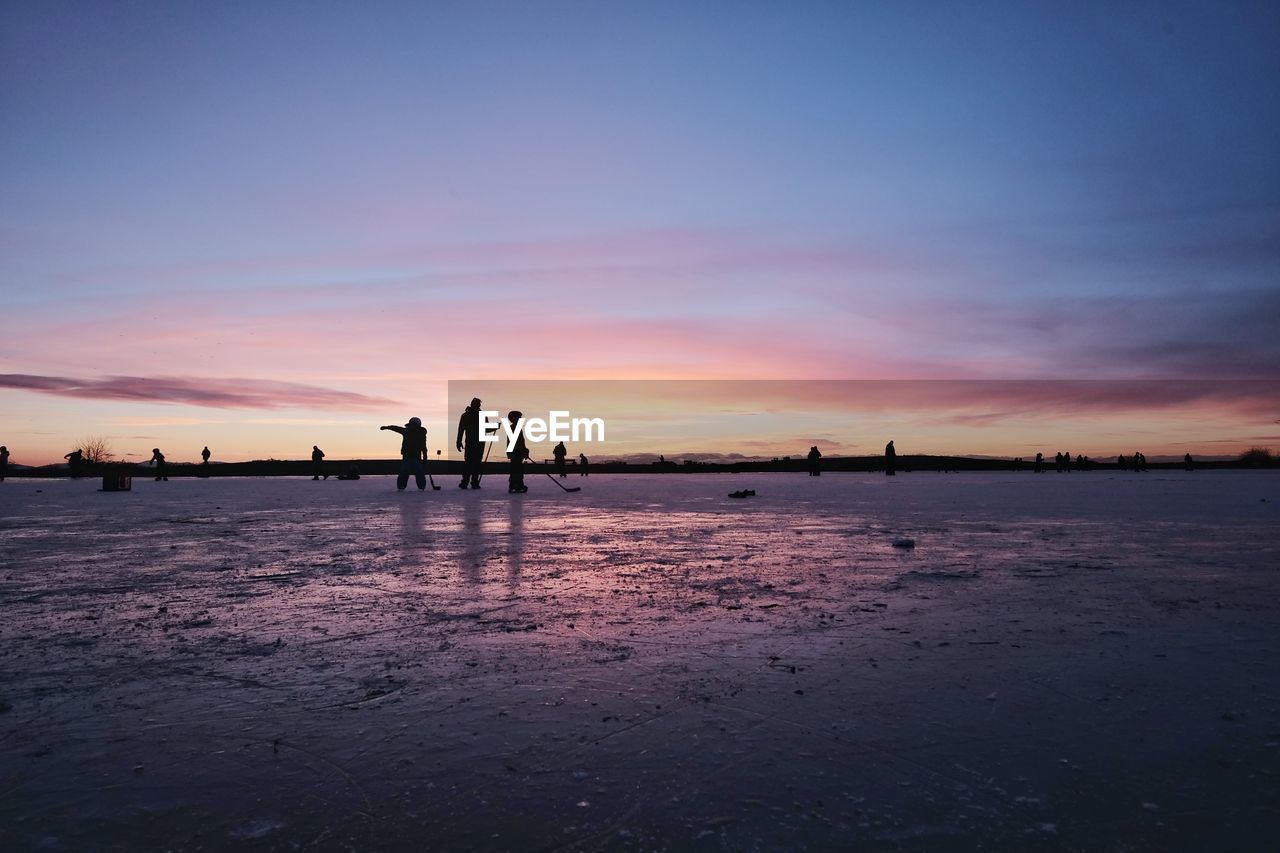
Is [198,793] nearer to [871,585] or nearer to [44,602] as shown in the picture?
[44,602]

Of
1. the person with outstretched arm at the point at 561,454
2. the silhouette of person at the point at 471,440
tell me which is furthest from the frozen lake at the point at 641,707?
the person with outstretched arm at the point at 561,454

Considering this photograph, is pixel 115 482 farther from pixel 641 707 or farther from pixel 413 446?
pixel 641 707

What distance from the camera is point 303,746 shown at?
2.54 metres

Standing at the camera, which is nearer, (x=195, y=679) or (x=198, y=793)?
(x=198, y=793)

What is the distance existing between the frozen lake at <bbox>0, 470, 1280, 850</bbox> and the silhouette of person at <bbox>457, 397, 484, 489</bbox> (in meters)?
14.6

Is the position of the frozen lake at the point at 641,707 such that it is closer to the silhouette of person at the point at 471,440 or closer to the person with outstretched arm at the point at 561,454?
the silhouette of person at the point at 471,440

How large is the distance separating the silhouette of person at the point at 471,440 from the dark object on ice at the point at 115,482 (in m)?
10.1

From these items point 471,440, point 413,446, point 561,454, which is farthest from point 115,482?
point 561,454

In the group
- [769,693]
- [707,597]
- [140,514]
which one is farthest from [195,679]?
[140,514]

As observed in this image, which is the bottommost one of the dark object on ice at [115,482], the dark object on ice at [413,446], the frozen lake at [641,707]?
the frozen lake at [641,707]

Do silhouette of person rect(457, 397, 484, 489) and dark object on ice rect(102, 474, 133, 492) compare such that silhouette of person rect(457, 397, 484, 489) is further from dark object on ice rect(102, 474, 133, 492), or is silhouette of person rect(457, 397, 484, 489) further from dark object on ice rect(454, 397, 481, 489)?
dark object on ice rect(102, 474, 133, 492)

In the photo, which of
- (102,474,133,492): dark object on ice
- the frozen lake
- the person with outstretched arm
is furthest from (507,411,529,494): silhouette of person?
the person with outstretched arm

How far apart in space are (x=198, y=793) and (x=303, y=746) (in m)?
0.37

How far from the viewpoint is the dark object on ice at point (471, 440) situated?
21095 millimetres
